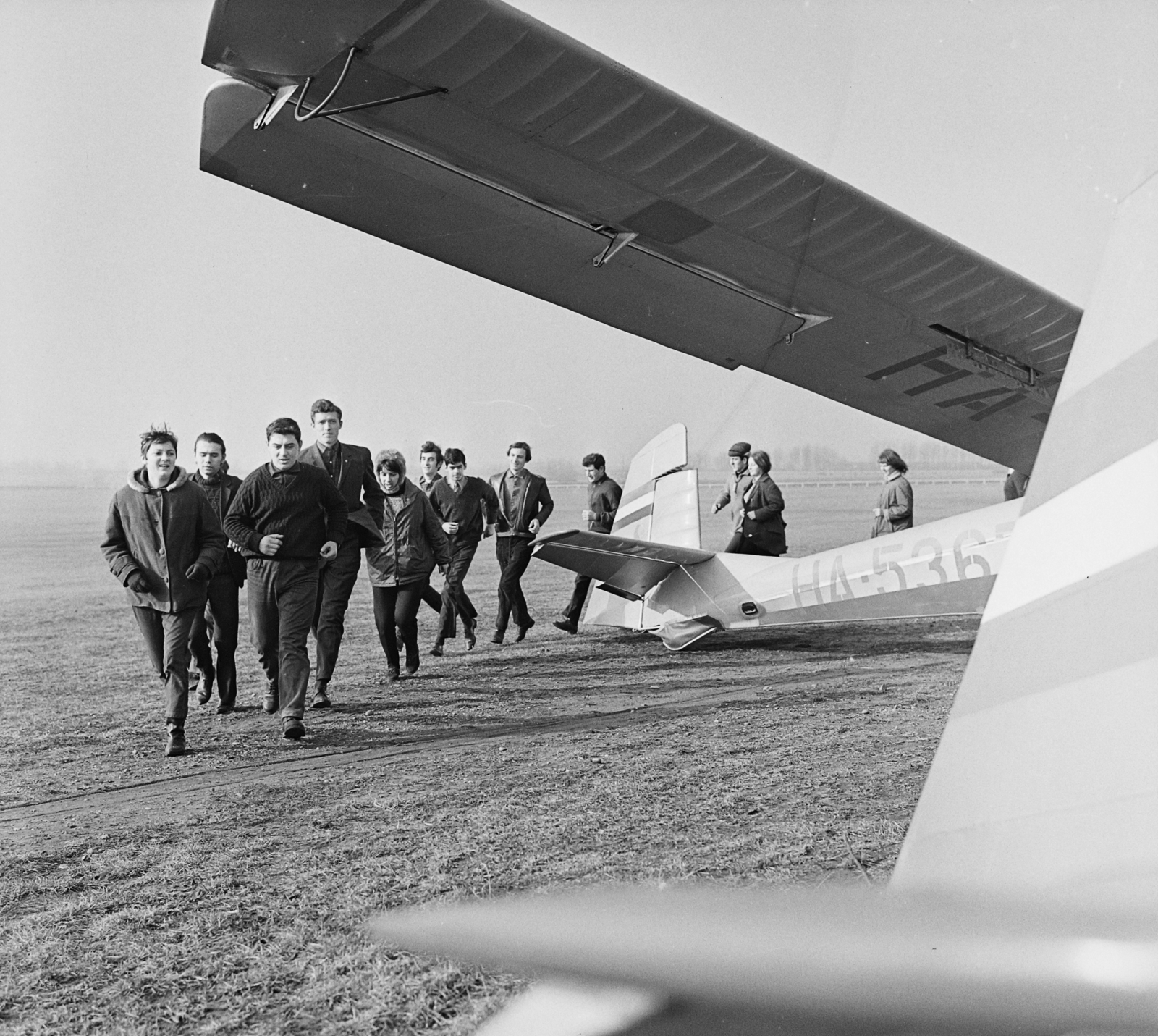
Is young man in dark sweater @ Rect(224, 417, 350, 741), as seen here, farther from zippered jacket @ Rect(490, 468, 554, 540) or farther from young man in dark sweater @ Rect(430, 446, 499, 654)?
zippered jacket @ Rect(490, 468, 554, 540)

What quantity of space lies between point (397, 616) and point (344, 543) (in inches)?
43.7

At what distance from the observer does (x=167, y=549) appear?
3760 millimetres

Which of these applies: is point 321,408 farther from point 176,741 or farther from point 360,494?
point 360,494

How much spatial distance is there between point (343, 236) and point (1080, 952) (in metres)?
1.18

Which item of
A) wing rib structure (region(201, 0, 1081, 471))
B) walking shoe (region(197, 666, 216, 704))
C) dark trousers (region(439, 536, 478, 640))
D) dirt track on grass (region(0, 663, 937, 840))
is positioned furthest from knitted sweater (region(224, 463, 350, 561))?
wing rib structure (region(201, 0, 1081, 471))

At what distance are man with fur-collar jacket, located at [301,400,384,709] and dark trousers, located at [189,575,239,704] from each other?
1.36ft

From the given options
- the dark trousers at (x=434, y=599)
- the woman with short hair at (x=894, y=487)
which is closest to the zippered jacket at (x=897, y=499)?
the woman with short hair at (x=894, y=487)

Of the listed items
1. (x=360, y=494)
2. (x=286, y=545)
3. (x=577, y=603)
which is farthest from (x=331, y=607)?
(x=577, y=603)

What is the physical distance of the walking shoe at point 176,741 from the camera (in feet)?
11.5

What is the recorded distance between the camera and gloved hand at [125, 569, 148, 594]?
3.76 m

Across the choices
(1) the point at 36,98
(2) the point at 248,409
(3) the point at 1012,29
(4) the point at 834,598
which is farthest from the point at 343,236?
(4) the point at 834,598

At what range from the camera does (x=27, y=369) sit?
1823 mm

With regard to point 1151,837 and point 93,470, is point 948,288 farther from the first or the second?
point 93,470

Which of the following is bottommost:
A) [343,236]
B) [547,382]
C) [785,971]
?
[785,971]
